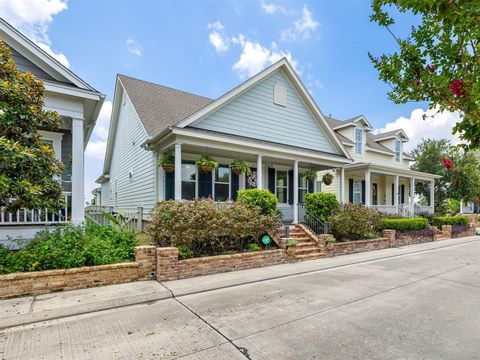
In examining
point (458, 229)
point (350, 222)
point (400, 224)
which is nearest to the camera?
point (350, 222)

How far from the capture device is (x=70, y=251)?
614 centimetres

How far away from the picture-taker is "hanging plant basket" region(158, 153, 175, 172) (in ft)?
33.2

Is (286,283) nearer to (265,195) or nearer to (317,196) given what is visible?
(265,195)

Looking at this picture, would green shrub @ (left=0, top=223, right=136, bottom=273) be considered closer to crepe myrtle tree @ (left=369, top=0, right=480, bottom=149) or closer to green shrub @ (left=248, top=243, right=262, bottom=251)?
green shrub @ (left=248, top=243, right=262, bottom=251)

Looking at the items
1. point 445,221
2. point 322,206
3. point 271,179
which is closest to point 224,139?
point 271,179

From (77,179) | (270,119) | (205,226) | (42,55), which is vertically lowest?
(205,226)

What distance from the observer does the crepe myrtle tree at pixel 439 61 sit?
2561 mm

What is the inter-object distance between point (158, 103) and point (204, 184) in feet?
16.9

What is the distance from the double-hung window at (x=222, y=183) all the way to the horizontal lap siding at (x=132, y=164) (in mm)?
2642

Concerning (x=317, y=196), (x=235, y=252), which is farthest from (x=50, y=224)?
(x=317, y=196)

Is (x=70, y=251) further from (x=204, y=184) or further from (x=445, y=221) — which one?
(x=445, y=221)

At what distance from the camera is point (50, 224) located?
7934 millimetres

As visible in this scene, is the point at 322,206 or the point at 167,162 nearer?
the point at 167,162

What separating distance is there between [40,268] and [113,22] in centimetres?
964
